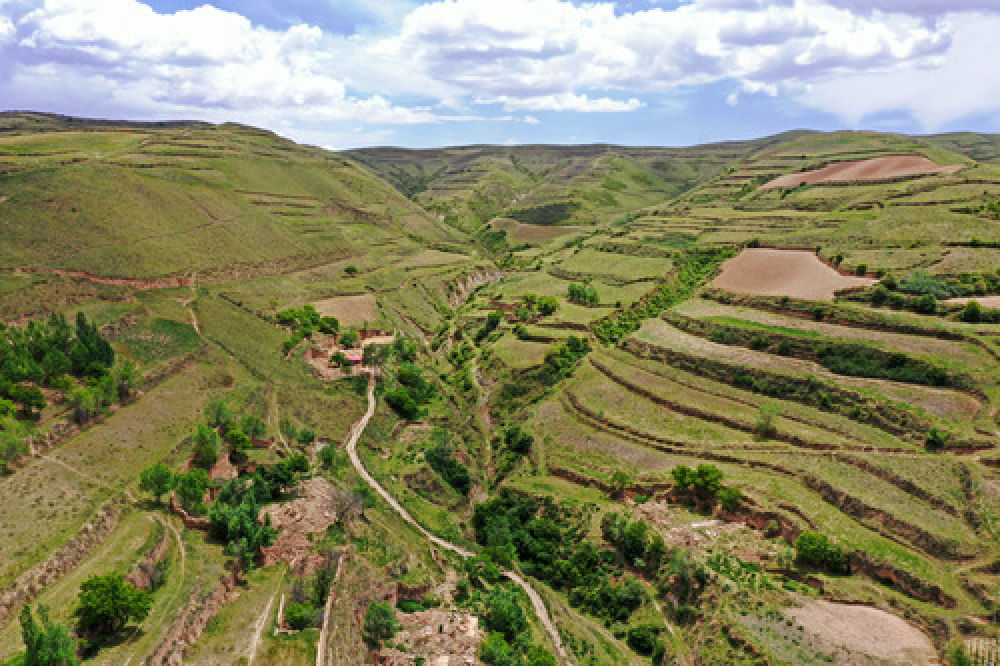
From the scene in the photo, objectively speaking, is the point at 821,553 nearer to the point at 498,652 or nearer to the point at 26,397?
the point at 498,652

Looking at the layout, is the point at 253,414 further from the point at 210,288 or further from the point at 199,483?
the point at 210,288

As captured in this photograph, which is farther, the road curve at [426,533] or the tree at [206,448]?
the tree at [206,448]

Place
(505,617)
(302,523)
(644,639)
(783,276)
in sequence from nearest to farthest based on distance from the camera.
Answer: (505,617) < (644,639) < (302,523) < (783,276)

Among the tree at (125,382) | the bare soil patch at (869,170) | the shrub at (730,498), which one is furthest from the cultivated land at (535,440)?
the bare soil patch at (869,170)

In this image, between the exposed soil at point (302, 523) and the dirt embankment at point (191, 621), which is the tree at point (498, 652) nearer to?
the exposed soil at point (302, 523)

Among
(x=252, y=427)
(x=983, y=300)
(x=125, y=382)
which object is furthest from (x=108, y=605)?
(x=983, y=300)

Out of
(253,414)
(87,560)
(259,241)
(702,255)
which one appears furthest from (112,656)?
(702,255)

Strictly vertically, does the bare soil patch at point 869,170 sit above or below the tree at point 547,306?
above
